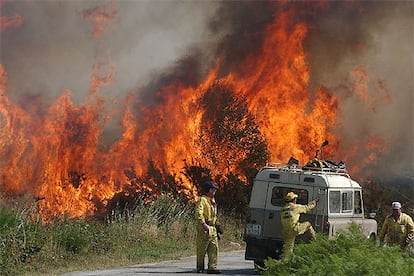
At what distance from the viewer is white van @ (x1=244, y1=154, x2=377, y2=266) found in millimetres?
16141

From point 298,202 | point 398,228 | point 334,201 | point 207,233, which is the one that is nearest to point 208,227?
point 207,233

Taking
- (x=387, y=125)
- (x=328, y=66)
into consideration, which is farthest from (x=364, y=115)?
(x=328, y=66)

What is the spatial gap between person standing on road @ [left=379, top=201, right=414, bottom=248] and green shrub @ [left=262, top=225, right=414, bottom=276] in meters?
5.63

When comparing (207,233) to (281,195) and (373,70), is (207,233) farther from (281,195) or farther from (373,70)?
(373,70)

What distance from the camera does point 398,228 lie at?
15469 millimetres

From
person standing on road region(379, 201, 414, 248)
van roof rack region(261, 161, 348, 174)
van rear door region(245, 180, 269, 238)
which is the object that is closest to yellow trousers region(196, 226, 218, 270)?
van rear door region(245, 180, 269, 238)

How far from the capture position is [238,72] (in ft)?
106

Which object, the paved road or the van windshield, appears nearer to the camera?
the paved road

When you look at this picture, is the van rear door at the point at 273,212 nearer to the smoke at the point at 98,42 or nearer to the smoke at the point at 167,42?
the smoke at the point at 167,42

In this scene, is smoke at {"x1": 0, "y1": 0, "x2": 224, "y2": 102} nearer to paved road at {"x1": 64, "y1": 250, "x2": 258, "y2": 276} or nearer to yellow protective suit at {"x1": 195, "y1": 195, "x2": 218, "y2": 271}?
paved road at {"x1": 64, "y1": 250, "x2": 258, "y2": 276}

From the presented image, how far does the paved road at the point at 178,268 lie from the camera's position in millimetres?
15766

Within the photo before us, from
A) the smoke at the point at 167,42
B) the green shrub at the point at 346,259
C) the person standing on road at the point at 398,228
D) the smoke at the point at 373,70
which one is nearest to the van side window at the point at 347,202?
the person standing on road at the point at 398,228

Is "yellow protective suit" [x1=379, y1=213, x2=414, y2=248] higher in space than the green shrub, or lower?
higher

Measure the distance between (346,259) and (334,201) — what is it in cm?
749
